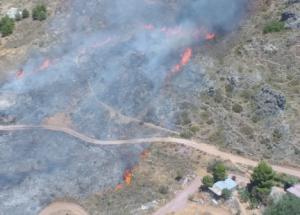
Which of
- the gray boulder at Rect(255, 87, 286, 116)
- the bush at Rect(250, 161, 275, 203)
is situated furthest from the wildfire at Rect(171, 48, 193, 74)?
the bush at Rect(250, 161, 275, 203)

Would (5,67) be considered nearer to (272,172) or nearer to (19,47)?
(19,47)

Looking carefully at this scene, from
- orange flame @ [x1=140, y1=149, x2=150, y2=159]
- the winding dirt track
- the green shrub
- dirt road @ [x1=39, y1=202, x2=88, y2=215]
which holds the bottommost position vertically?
dirt road @ [x1=39, y1=202, x2=88, y2=215]

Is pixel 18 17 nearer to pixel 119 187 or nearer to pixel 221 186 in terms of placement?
pixel 119 187

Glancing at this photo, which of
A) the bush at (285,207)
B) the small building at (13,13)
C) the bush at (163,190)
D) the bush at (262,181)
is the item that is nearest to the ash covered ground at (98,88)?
the bush at (163,190)

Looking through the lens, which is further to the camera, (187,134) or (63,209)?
(187,134)

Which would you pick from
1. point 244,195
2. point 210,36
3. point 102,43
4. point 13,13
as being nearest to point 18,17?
point 13,13

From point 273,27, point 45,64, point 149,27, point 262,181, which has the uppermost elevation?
point 273,27

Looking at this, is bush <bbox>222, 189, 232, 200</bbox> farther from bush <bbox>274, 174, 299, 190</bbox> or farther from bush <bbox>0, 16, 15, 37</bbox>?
bush <bbox>0, 16, 15, 37</bbox>
